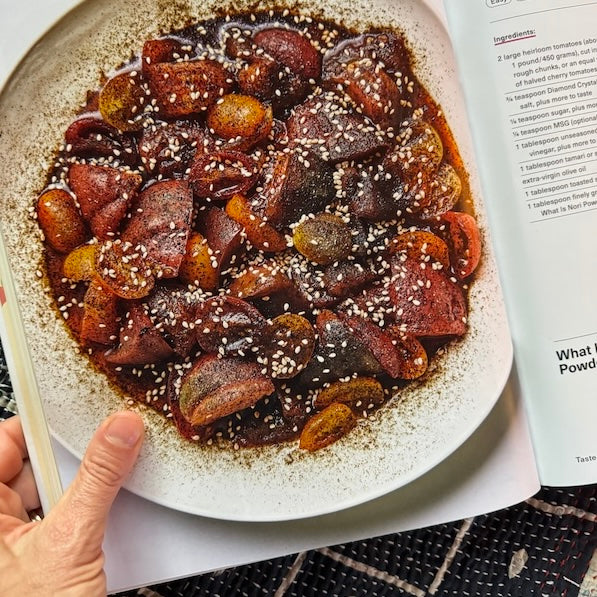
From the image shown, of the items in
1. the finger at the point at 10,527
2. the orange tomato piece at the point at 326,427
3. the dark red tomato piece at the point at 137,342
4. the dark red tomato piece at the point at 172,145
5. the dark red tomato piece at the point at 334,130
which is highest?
the dark red tomato piece at the point at 172,145

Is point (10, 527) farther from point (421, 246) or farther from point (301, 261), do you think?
point (421, 246)

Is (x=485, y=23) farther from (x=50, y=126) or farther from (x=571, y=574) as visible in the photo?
(x=571, y=574)

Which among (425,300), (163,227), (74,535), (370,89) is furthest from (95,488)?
(370,89)

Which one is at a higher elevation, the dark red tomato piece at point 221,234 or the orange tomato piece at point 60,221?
the orange tomato piece at point 60,221

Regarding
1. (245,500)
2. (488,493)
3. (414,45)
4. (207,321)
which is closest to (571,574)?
(488,493)

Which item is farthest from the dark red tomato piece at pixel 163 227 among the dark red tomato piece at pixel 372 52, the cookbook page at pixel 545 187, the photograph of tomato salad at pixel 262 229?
the cookbook page at pixel 545 187

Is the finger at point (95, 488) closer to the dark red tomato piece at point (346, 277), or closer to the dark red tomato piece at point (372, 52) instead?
the dark red tomato piece at point (346, 277)

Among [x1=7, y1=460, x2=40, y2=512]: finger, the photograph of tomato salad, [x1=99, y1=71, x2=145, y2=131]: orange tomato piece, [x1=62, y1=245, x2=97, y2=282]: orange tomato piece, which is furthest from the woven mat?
[x1=99, y1=71, x2=145, y2=131]: orange tomato piece
